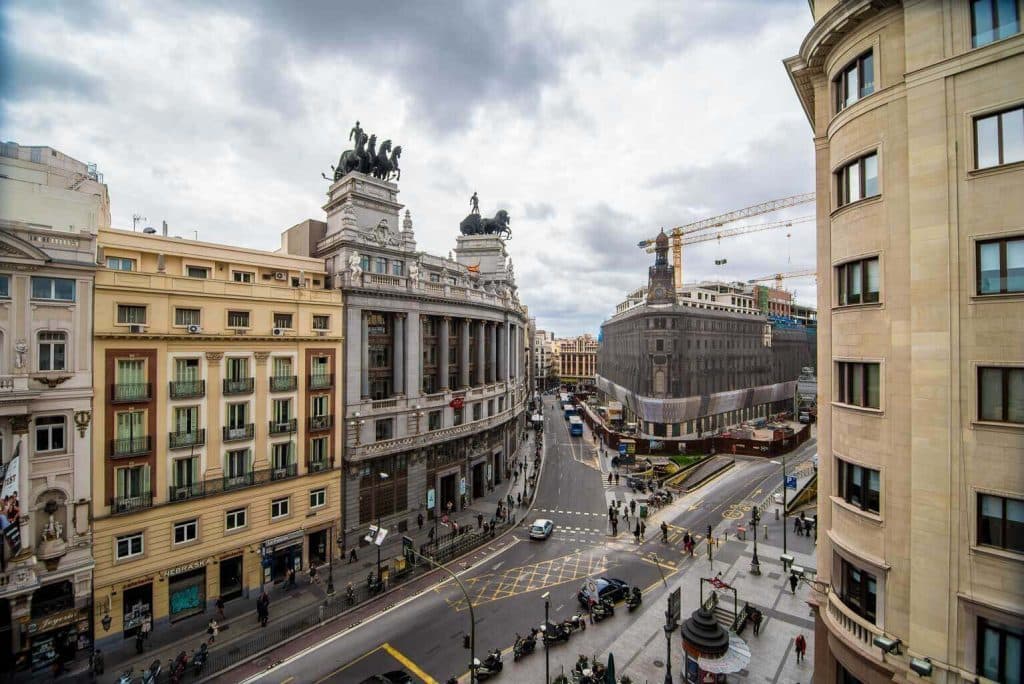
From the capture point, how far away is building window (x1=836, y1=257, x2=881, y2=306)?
14.5 m

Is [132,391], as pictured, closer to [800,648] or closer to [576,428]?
[800,648]

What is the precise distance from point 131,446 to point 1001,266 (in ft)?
124

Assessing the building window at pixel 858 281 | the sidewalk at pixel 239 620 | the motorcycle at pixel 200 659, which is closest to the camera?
the building window at pixel 858 281

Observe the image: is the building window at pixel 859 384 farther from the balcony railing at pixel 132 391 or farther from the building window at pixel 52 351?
the building window at pixel 52 351

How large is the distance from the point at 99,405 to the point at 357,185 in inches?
1003

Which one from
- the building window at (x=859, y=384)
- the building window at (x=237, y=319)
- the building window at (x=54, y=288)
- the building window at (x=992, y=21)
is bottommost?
the building window at (x=859, y=384)

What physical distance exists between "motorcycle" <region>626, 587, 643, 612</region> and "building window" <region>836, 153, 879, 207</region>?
24043mm

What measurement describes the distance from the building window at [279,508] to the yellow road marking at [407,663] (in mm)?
12703

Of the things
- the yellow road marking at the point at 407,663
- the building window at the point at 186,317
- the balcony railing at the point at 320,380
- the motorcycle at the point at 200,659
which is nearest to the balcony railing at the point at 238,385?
the building window at the point at 186,317

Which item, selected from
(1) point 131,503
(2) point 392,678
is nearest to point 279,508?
(1) point 131,503

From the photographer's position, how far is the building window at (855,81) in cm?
1467

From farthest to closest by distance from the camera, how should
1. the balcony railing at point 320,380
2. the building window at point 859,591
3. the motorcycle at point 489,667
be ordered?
1. the balcony railing at point 320,380
2. the motorcycle at point 489,667
3. the building window at point 859,591

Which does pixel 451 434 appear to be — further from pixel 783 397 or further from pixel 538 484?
pixel 783 397

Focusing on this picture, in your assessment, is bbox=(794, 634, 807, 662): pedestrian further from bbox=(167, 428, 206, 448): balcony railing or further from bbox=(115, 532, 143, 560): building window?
bbox=(115, 532, 143, 560): building window
